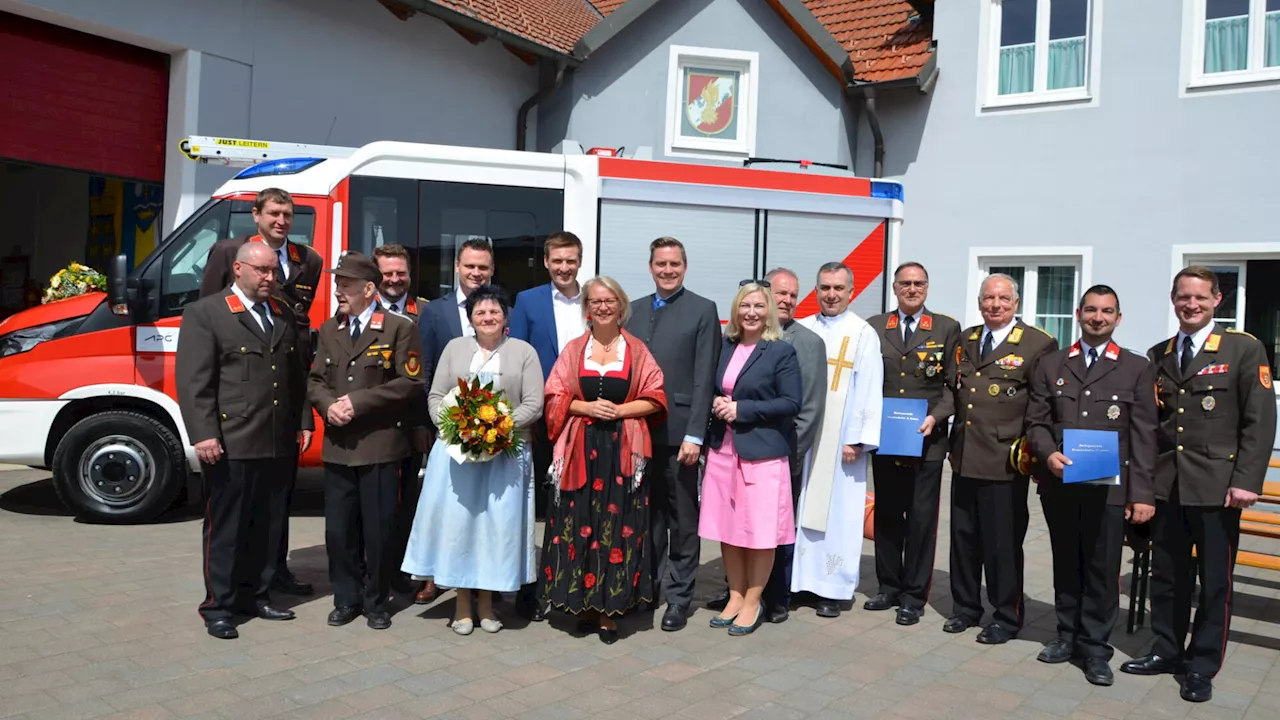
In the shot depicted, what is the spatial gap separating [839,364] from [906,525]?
3.27ft

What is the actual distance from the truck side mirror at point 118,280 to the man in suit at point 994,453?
206 inches

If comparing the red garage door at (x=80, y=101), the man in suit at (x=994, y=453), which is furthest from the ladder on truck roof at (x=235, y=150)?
the man in suit at (x=994, y=453)

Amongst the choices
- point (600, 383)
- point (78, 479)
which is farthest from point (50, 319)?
point (600, 383)

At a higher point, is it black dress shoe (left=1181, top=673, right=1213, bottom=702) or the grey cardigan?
the grey cardigan

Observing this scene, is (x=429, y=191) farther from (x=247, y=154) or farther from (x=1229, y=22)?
(x=1229, y=22)

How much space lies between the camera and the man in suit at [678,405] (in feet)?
17.4

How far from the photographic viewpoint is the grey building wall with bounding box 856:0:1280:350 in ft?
37.7

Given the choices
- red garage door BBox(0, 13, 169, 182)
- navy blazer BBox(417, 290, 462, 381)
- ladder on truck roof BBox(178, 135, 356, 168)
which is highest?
red garage door BBox(0, 13, 169, 182)

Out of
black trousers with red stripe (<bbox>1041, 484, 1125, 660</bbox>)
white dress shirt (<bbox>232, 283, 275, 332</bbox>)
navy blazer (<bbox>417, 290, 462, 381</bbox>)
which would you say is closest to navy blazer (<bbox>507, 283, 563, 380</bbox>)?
navy blazer (<bbox>417, 290, 462, 381</bbox>)

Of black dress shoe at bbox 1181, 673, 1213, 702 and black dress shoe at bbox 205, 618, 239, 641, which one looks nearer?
black dress shoe at bbox 1181, 673, 1213, 702

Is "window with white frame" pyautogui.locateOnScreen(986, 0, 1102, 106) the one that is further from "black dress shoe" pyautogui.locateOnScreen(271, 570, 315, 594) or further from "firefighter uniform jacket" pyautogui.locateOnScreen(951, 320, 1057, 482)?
"black dress shoe" pyautogui.locateOnScreen(271, 570, 315, 594)

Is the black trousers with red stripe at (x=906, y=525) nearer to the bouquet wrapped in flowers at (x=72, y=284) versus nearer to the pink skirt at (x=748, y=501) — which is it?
the pink skirt at (x=748, y=501)

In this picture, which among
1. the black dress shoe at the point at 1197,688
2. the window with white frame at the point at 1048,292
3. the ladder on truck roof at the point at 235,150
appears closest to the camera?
the black dress shoe at the point at 1197,688

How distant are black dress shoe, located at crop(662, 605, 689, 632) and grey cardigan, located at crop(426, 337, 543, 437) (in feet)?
3.96
